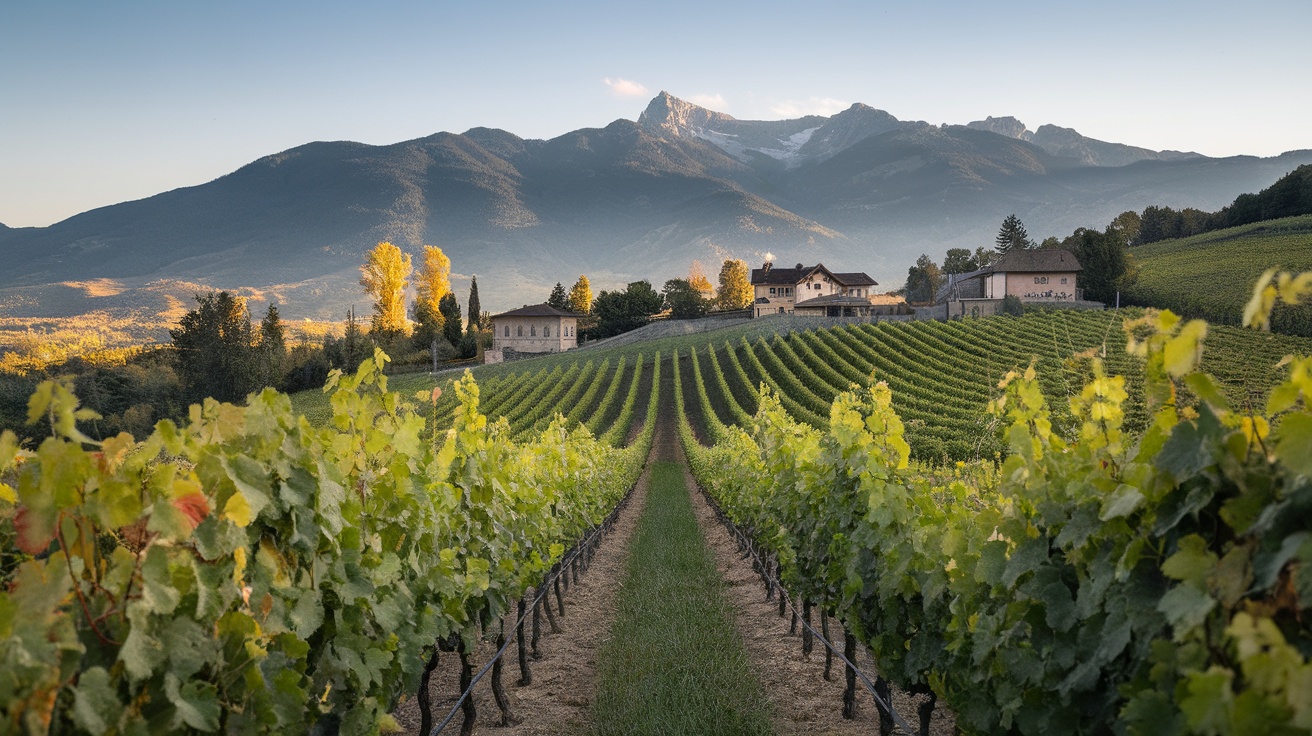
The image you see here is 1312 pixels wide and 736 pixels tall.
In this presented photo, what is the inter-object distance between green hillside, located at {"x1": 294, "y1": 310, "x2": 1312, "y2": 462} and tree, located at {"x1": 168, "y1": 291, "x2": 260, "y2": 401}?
475 centimetres

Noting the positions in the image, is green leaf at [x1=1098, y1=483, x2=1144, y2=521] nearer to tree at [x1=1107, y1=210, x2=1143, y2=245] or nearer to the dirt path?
the dirt path

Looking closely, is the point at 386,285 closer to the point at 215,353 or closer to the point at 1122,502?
the point at 215,353

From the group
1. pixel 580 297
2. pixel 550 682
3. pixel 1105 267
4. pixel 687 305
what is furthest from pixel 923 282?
pixel 550 682

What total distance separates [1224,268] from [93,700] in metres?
77.3

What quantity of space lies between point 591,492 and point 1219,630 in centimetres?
1149

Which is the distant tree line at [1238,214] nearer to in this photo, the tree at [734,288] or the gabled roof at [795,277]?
the gabled roof at [795,277]

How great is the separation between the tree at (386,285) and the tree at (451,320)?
4.71 m

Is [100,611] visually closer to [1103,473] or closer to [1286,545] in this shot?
[1286,545]

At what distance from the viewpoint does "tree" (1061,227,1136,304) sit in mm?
64938

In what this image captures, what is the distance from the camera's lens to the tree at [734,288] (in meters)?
95.4

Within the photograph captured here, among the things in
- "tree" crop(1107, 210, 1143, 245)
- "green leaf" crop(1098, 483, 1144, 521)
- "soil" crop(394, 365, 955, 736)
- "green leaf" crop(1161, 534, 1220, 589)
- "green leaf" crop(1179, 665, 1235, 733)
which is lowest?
"soil" crop(394, 365, 955, 736)

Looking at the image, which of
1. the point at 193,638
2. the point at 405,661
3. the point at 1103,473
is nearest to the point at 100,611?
the point at 193,638

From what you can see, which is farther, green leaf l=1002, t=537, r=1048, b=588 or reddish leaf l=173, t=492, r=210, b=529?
green leaf l=1002, t=537, r=1048, b=588

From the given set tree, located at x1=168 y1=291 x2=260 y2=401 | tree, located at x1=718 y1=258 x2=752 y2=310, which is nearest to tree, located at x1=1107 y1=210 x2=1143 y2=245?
tree, located at x1=718 y1=258 x2=752 y2=310
